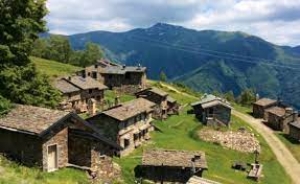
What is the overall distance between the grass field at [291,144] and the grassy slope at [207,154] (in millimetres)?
5320

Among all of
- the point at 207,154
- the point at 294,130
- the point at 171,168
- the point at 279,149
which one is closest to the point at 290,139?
the point at 294,130

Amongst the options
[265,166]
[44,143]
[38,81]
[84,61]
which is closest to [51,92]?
[38,81]

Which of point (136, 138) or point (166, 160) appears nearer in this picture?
point (166, 160)

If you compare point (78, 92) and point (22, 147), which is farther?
Answer: point (78, 92)

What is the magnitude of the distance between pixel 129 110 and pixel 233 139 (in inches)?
971

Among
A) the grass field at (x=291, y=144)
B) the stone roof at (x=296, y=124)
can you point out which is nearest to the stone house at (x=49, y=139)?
the grass field at (x=291, y=144)

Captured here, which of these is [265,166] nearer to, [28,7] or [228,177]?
[228,177]

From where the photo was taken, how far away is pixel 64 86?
99.6m

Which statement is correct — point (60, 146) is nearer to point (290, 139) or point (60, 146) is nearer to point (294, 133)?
point (290, 139)

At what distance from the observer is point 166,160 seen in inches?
2454

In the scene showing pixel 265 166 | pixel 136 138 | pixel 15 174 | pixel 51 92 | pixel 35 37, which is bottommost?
pixel 265 166

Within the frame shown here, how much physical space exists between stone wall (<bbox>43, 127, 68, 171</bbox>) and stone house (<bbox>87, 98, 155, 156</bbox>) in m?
26.2

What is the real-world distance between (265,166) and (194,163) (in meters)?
26.9

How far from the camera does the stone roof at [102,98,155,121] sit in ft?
242
